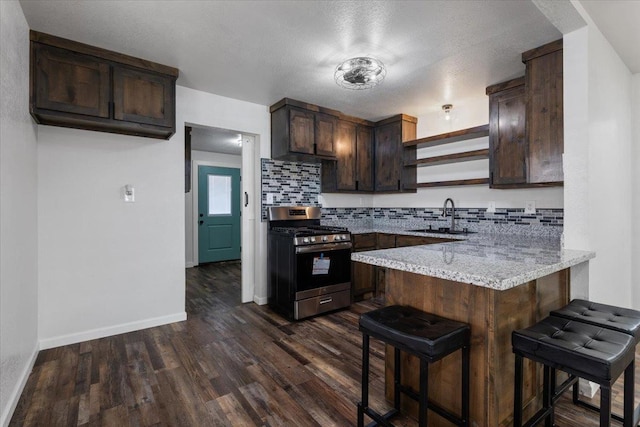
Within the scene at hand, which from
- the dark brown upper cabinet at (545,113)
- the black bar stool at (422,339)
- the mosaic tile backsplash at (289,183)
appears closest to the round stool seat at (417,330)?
the black bar stool at (422,339)

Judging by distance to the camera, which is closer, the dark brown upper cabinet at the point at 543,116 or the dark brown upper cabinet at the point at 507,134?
the dark brown upper cabinet at the point at 543,116

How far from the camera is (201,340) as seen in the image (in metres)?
2.74

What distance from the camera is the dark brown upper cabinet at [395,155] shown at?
4.18m

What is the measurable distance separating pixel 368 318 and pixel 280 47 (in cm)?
211

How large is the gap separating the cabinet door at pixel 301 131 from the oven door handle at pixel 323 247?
1112 millimetres

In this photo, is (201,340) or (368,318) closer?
(368,318)

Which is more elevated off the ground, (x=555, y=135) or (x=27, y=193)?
(x=555, y=135)

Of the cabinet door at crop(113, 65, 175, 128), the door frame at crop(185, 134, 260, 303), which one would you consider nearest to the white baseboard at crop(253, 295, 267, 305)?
the door frame at crop(185, 134, 260, 303)

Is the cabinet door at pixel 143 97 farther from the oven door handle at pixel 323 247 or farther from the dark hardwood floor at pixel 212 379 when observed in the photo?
the dark hardwood floor at pixel 212 379

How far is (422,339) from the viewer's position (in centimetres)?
126

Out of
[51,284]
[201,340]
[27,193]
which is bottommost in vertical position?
[201,340]

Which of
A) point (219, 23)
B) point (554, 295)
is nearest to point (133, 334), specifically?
point (219, 23)

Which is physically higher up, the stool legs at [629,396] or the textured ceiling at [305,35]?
the textured ceiling at [305,35]

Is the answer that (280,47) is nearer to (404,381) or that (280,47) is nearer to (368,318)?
(368,318)
